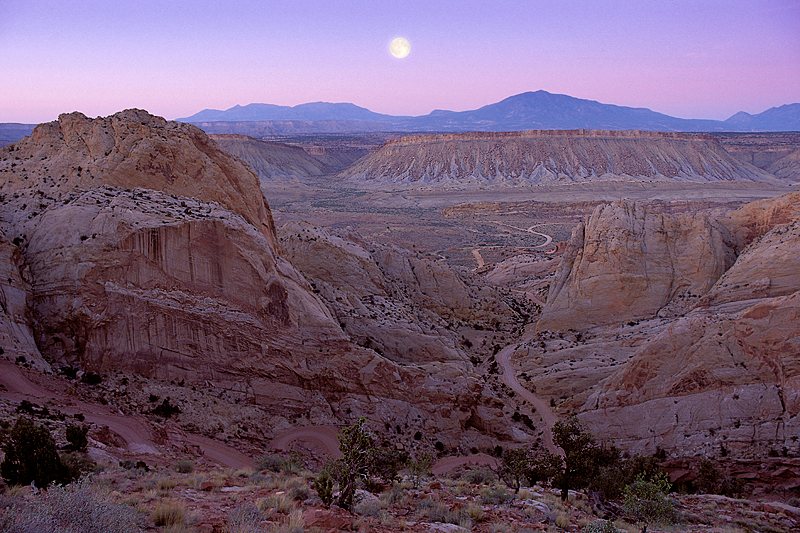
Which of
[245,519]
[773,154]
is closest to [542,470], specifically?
[245,519]

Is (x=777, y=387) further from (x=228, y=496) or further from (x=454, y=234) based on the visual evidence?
(x=454, y=234)

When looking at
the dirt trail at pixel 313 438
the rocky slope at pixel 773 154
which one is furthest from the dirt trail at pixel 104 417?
the rocky slope at pixel 773 154

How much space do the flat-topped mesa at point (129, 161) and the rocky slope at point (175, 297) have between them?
0.25ft

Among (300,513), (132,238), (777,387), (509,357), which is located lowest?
(509,357)

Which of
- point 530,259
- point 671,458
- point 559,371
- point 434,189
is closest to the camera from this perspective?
point 671,458

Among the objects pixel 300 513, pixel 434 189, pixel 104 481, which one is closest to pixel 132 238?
pixel 104 481

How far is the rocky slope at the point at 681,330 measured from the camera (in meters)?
20.5

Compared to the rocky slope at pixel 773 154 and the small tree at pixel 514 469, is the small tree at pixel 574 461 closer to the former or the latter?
the small tree at pixel 514 469

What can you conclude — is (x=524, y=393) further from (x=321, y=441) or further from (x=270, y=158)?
(x=270, y=158)

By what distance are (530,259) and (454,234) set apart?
103 feet

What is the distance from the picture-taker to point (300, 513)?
9.38m

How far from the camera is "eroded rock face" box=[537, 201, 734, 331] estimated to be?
3353 centimetres

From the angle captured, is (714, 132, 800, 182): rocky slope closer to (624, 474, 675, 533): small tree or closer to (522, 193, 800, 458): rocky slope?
(522, 193, 800, 458): rocky slope

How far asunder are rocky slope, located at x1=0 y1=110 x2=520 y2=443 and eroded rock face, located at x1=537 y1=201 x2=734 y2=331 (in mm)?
12760
